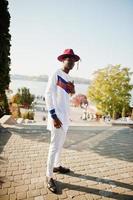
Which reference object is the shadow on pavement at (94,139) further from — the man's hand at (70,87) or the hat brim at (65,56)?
the hat brim at (65,56)

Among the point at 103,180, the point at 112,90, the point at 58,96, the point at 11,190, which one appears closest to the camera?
the point at 11,190

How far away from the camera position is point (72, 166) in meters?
4.39

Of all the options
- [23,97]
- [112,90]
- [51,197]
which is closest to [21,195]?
[51,197]

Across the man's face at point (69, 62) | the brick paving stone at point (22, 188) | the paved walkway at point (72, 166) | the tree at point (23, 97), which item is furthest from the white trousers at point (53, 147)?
the tree at point (23, 97)

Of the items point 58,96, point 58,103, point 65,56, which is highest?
point 65,56

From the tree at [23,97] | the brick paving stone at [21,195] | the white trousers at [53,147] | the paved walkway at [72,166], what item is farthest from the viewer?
Answer: the tree at [23,97]

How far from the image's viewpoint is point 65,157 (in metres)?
4.89

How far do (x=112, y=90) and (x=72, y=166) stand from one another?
22418 mm

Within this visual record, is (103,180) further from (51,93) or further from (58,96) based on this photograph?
(51,93)

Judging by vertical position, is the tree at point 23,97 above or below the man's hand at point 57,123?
above

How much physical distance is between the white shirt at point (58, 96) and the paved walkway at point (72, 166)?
3.59 feet

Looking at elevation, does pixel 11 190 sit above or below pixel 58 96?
below

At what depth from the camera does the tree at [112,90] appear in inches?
1004

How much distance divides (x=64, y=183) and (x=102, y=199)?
2.44 feet
